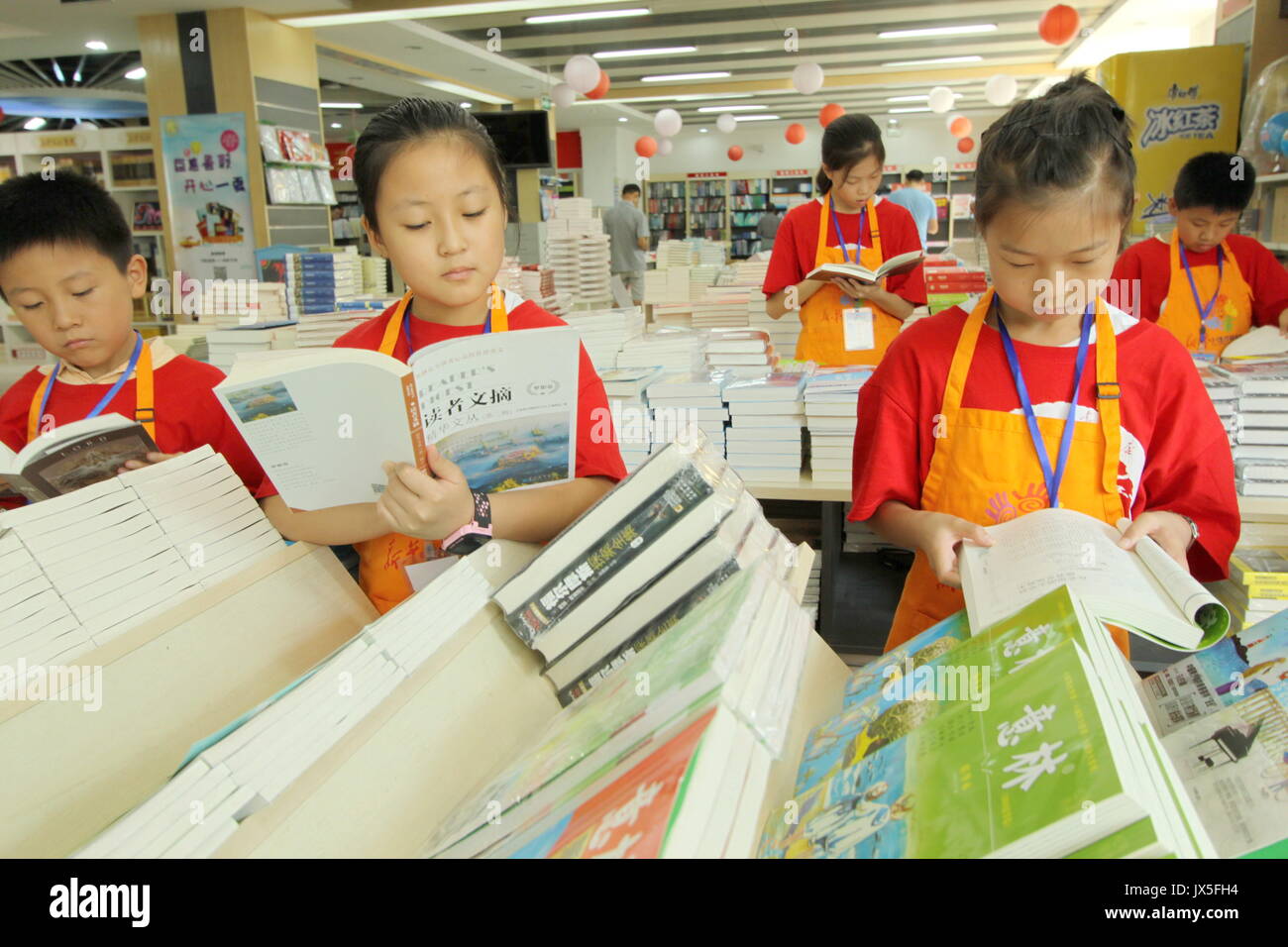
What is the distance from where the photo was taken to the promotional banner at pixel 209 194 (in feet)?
24.2

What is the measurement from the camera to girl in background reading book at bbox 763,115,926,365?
11.0 ft

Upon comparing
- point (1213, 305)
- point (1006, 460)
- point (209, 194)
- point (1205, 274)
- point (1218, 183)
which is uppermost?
point (209, 194)

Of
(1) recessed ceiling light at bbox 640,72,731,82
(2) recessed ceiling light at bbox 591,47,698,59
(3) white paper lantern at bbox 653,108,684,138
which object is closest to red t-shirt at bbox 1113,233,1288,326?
(2) recessed ceiling light at bbox 591,47,698,59

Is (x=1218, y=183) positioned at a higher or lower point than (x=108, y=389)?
higher

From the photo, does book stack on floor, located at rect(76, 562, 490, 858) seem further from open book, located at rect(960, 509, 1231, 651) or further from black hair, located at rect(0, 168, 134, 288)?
black hair, located at rect(0, 168, 134, 288)

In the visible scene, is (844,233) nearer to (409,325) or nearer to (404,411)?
(409,325)

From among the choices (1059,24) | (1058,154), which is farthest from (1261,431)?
(1059,24)

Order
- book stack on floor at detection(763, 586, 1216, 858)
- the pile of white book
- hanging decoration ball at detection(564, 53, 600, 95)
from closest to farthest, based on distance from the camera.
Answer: book stack on floor at detection(763, 586, 1216, 858)
the pile of white book
hanging decoration ball at detection(564, 53, 600, 95)

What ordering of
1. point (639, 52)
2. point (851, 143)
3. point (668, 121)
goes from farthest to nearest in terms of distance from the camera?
point (668, 121) < point (639, 52) < point (851, 143)

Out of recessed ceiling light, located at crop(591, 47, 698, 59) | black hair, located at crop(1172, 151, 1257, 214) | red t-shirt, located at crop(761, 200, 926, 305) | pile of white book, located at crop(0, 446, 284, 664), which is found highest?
recessed ceiling light, located at crop(591, 47, 698, 59)

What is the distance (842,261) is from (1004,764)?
10.1 ft

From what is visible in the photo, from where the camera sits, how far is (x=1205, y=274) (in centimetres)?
336

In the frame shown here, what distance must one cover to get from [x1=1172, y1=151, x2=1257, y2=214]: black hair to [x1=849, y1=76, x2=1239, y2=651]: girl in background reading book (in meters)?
2.30

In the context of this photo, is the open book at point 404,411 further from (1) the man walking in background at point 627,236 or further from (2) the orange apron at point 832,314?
(1) the man walking in background at point 627,236
